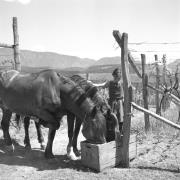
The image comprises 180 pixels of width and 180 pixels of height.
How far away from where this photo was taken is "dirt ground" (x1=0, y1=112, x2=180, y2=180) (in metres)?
4.43

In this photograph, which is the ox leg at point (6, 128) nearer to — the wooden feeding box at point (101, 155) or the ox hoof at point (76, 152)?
the ox hoof at point (76, 152)

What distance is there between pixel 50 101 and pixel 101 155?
155cm

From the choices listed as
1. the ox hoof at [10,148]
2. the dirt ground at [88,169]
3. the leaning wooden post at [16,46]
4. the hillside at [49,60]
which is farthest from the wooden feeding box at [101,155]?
the hillside at [49,60]

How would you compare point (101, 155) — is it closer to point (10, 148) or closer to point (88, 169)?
point (88, 169)

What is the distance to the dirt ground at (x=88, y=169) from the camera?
4434 mm

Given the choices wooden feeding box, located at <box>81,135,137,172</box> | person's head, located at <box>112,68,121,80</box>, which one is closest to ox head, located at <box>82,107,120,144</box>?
wooden feeding box, located at <box>81,135,137,172</box>

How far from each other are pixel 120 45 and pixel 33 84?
2.12 metres

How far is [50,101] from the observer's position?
17.6 feet

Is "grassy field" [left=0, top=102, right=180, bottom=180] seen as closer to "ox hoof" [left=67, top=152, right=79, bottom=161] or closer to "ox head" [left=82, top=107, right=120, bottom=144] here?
"ox hoof" [left=67, top=152, right=79, bottom=161]

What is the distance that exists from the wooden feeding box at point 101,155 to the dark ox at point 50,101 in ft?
0.55

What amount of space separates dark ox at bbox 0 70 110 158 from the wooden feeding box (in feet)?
0.55

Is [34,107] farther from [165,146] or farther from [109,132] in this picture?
[165,146]

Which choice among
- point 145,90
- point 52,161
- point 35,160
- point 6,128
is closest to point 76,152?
point 52,161

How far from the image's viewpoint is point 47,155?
543 cm
